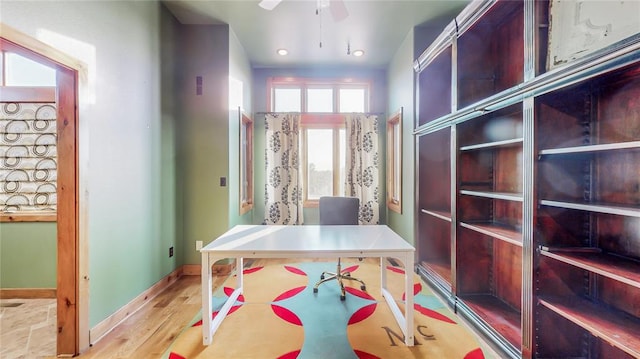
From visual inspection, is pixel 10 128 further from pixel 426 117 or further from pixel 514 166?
pixel 514 166

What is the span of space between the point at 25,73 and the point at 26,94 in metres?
0.23

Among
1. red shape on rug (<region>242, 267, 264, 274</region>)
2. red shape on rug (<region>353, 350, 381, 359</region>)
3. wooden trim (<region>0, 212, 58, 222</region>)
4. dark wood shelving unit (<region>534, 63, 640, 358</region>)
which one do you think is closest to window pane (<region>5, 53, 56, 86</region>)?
wooden trim (<region>0, 212, 58, 222</region>)

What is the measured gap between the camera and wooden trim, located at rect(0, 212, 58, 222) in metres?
2.48

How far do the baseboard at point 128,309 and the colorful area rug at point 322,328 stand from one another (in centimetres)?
61

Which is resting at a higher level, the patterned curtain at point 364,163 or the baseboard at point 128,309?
the patterned curtain at point 364,163

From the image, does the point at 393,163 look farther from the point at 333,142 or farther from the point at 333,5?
the point at 333,5

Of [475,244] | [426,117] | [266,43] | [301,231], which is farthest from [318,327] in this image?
[266,43]

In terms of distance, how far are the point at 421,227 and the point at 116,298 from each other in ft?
10.1

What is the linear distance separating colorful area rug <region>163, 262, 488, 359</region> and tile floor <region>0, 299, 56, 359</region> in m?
0.95

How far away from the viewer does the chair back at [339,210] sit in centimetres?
296

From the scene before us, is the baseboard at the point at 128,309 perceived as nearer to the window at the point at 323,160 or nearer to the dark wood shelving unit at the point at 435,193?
the window at the point at 323,160

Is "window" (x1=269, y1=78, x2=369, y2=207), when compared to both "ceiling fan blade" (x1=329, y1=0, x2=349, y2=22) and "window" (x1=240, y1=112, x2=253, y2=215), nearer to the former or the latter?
"window" (x1=240, y1=112, x2=253, y2=215)

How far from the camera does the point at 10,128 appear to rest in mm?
2559

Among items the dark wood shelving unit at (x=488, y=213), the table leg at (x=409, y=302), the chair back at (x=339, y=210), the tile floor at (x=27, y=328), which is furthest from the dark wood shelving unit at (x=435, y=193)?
the tile floor at (x=27, y=328)
